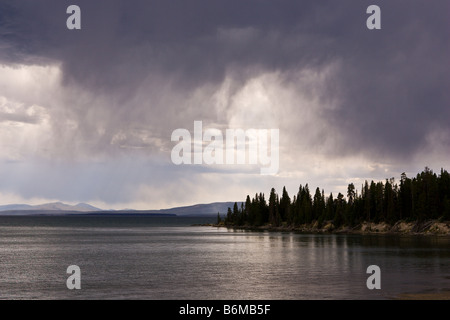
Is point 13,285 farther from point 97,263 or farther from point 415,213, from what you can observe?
point 415,213

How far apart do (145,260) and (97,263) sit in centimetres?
956

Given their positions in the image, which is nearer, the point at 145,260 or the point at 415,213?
the point at 145,260

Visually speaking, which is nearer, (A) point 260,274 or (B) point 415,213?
(A) point 260,274

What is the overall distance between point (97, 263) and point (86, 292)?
114 ft
